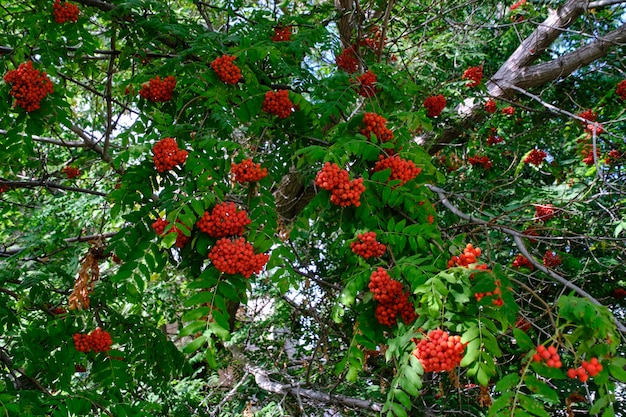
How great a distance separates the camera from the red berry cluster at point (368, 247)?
248cm

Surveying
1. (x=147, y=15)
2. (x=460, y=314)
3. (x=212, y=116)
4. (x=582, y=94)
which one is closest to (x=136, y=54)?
(x=147, y=15)

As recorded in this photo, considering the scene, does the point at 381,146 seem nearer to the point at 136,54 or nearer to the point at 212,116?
the point at 212,116

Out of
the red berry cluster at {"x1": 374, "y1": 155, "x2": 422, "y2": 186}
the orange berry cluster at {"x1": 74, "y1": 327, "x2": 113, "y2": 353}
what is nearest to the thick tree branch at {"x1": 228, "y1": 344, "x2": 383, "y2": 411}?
the orange berry cluster at {"x1": 74, "y1": 327, "x2": 113, "y2": 353}

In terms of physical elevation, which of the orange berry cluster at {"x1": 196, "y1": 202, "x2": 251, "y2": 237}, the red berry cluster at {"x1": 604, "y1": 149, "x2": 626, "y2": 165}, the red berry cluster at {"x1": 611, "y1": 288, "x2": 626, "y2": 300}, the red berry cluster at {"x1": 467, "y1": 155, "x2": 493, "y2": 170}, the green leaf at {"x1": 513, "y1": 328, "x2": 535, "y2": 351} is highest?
the red berry cluster at {"x1": 467, "y1": 155, "x2": 493, "y2": 170}

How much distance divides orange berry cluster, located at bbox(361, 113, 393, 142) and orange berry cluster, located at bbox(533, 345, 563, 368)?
1.39 metres

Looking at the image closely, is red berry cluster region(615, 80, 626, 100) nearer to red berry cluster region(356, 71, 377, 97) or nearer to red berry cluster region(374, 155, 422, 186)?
red berry cluster region(356, 71, 377, 97)

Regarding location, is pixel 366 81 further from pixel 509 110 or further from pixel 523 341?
pixel 509 110

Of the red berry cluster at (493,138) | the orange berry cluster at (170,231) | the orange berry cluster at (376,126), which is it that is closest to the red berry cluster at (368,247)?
the orange berry cluster at (376,126)

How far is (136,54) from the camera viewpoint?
378 cm

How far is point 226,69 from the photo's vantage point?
304 centimetres

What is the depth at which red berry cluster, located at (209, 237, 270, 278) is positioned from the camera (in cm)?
229

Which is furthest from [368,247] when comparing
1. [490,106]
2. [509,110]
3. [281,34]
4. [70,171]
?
[509,110]

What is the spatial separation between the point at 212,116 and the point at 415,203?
1.13 metres

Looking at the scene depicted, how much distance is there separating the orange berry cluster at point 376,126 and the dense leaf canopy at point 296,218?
0.01 meters
